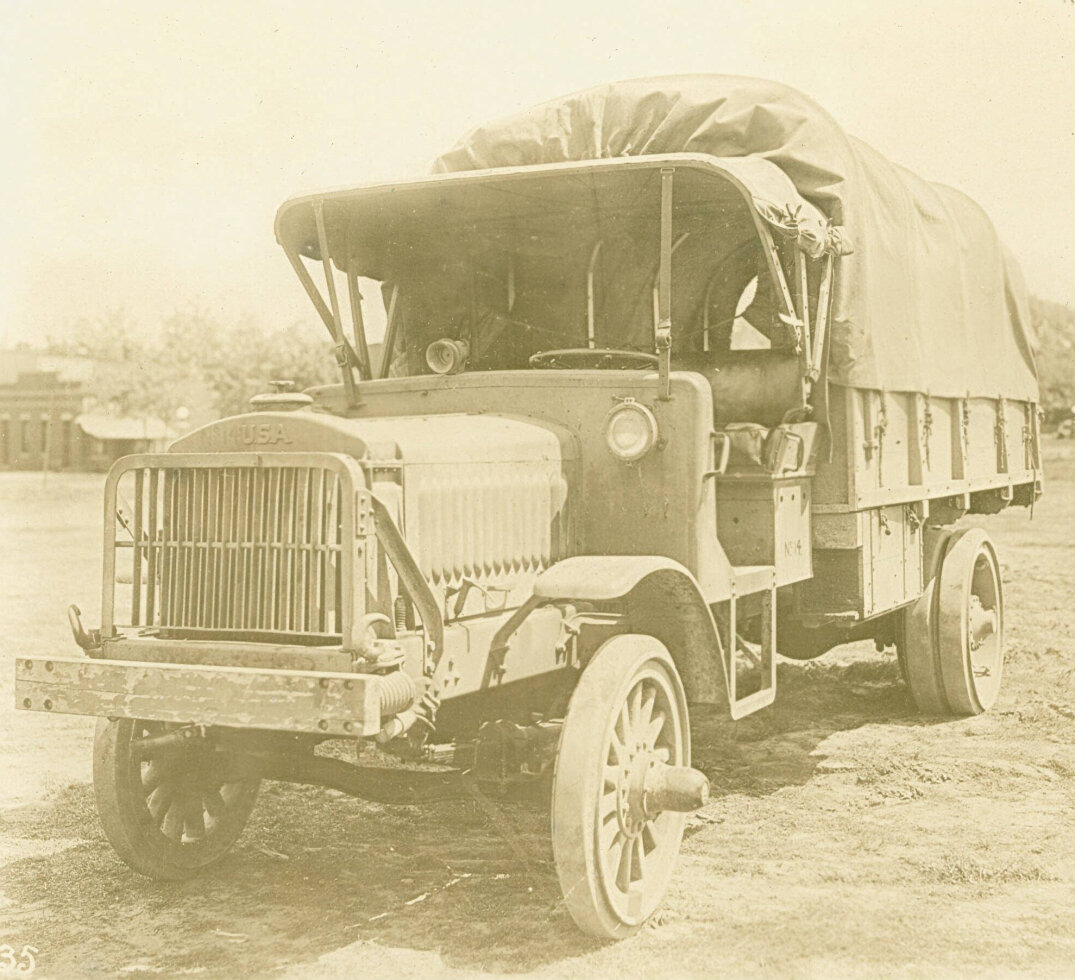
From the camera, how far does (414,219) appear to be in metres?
6.12

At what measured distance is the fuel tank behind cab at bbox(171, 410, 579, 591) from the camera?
4.32 meters

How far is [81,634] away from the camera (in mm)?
4484

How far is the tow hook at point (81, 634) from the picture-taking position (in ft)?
14.7

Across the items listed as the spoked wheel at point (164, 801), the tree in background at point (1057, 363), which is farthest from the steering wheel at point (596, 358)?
the tree in background at point (1057, 363)

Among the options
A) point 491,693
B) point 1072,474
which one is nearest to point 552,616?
point 491,693

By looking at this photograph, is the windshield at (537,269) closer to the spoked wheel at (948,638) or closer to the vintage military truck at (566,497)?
the vintage military truck at (566,497)

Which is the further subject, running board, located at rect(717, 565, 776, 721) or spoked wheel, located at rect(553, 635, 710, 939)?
running board, located at rect(717, 565, 776, 721)

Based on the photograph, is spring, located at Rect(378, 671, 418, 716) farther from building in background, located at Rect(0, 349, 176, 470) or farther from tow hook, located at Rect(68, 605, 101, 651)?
building in background, located at Rect(0, 349, 176, 470)

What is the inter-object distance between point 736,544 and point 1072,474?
31365 mm

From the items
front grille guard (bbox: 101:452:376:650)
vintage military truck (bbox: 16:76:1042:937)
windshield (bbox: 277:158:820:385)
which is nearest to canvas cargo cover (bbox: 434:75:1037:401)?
vintage military truck (bbox: 16:76:1042:937)

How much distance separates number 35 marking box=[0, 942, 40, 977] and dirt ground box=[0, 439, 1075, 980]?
62mm

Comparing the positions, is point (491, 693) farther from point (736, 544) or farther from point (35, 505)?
point (35, 505)

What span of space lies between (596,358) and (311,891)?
2.60m

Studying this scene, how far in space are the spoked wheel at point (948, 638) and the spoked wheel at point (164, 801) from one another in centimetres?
415
